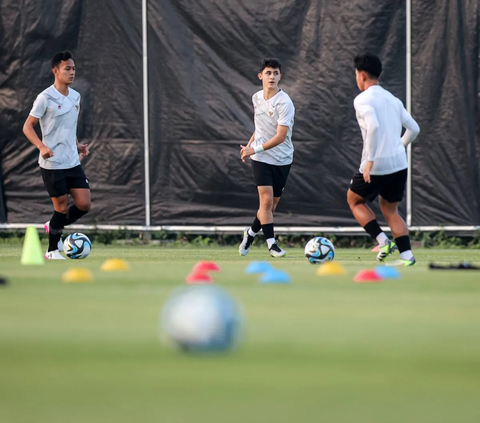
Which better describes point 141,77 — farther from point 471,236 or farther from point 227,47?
point 471,236

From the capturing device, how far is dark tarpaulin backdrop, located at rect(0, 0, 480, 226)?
1473 cm

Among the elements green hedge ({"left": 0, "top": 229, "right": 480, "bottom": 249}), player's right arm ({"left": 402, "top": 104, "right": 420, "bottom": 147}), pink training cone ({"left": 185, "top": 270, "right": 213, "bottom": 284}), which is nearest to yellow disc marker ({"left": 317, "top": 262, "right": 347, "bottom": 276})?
pink training cone ({"left": 185, "top": 270, "right": 213, "bottom": 284})

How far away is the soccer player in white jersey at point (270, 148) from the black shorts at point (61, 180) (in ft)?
6.09

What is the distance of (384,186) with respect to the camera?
416 inches

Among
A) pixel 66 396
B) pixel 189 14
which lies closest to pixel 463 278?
pixel 66 396

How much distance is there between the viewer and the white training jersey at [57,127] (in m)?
12.3

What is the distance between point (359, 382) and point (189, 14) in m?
11.5

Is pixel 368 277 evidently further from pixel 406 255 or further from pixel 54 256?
pixel 54 256

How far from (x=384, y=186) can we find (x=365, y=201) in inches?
11.6

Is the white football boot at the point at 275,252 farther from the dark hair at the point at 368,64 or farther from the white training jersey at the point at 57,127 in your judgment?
the dark hair at the point at 368,64

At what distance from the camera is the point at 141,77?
51.2ft

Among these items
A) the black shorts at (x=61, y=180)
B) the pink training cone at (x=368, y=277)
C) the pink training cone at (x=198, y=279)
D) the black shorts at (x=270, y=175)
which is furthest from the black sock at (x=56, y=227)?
the pink training cone at (x=368, y=277)

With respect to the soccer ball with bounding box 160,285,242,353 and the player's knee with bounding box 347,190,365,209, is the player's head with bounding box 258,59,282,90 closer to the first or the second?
the player's knee with bounding box 347,190,365,209

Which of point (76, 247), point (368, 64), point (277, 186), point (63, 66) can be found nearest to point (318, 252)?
point (277, 186)
